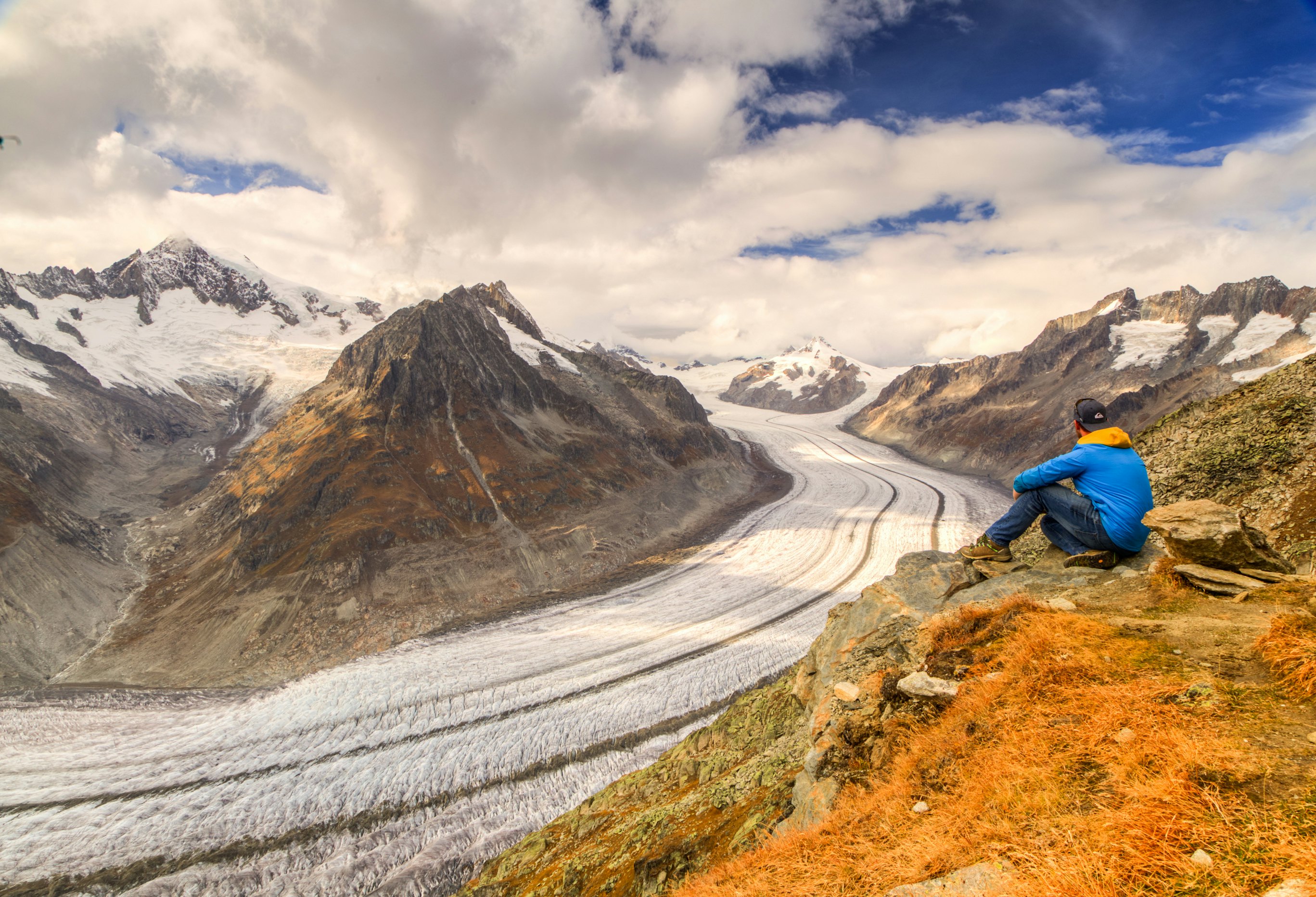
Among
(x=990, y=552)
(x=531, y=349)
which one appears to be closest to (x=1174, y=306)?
(x=531, y=349)

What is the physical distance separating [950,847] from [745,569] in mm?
35429

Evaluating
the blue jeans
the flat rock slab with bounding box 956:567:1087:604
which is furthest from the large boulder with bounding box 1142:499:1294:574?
the flat rock slab with bounding box 956:567:1087:604

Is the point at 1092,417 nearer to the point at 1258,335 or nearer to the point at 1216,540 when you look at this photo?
the point at 1216,540

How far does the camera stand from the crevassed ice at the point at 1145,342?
94250 millimetres

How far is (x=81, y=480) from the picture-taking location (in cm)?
5434

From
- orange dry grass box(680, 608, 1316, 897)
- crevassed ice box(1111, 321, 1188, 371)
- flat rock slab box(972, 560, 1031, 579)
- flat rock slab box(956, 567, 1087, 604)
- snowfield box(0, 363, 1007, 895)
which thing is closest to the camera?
orange dry grass box(680, 608, 1316, 897)

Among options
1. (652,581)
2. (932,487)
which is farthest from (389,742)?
(932,487)

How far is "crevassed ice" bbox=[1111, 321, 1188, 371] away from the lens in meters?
94.2

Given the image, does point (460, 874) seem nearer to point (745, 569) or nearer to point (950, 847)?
point (950, 847)

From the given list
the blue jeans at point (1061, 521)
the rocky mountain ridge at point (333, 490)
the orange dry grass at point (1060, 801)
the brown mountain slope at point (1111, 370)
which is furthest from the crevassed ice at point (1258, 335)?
the orange dry grass at point (1060, 801)

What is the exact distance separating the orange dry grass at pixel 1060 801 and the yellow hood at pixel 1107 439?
2629mm

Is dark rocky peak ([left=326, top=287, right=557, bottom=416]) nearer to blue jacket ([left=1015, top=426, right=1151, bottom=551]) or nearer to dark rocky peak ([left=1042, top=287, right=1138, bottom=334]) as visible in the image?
blue jacket ([left=1015, top=426, right=1151, bottom=551])

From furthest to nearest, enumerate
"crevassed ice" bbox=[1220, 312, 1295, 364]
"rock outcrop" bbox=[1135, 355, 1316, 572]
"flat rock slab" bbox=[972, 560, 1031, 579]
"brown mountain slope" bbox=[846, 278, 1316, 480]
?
"crevassed ice" bbox=[1220, 312, 1295, 364] → "brown mountain slope" bbox=[846, 278, 1316, 480] → "rock outcrop" bbox=[1135, 355, 1316, 572] → "flat rock slab" bbox=[972, 560, 1031, 579]

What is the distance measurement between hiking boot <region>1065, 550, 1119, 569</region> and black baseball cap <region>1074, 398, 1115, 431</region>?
194 cm
